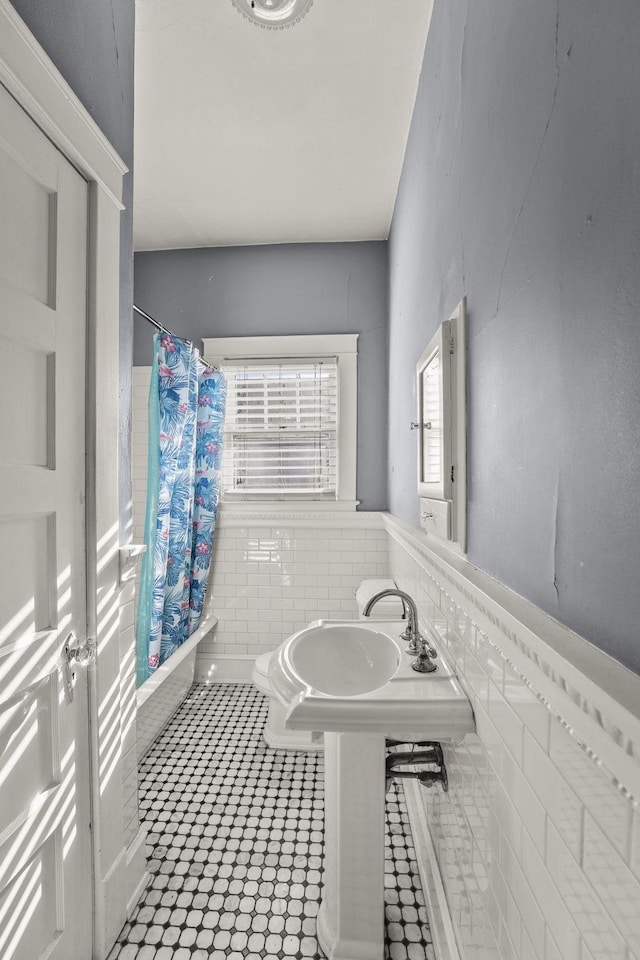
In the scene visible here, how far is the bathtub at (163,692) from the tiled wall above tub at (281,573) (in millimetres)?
276

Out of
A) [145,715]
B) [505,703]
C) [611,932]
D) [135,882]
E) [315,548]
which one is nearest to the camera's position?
[611,932]

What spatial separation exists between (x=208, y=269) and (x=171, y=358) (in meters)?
1.00

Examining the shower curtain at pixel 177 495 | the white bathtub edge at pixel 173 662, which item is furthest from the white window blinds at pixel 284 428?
the white bathtub edge at pixel 173 662

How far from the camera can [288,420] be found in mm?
3146

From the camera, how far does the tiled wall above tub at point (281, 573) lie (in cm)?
307

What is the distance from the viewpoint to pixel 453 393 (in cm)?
133

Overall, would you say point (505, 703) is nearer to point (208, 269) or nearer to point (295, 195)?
point (295, 195)

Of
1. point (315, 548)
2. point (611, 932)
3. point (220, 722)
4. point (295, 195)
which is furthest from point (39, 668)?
point (295, 195)

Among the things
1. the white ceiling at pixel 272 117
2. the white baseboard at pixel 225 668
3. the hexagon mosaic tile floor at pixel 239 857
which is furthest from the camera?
the white baseboard at pixel 225 668

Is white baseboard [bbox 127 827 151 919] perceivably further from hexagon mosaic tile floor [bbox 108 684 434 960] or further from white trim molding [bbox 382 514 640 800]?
white trim molding [bbox 382 514 640 800]

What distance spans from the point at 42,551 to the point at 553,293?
118 cm

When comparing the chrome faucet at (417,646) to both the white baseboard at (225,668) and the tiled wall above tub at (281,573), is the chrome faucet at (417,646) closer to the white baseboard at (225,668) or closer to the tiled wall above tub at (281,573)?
the tiled wall above tub at (281,573)

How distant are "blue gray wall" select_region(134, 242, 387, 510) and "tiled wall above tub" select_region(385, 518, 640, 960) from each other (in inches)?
77.3

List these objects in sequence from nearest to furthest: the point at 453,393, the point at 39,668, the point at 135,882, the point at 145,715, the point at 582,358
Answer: the point at 582,358 → the point at 39,668 → the point at 453,393 → the point at 135,882 → the point at 145,715
